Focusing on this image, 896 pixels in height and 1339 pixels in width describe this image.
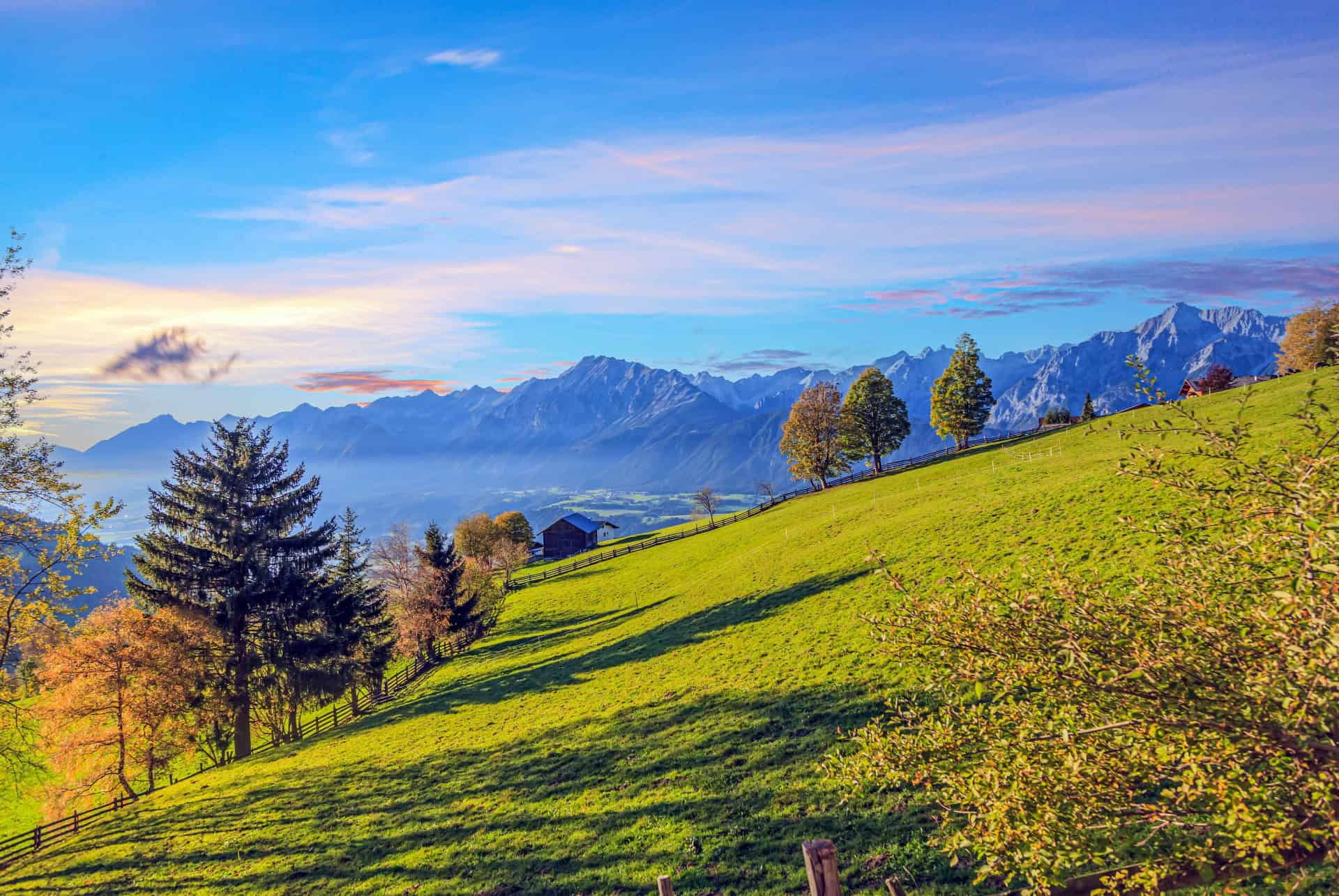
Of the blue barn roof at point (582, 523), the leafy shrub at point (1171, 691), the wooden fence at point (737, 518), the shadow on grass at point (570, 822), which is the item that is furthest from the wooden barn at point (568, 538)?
the leafy shrub at point (1171, 691)

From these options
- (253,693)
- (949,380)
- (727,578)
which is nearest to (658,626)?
(727,578)

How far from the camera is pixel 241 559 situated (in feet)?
123

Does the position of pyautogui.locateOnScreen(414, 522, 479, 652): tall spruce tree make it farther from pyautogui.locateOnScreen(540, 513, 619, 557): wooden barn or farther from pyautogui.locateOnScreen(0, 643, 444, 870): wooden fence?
pyautogui.locateOnScreen(540, 513, 619, 557): wooden barn

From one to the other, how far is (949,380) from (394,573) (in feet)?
227

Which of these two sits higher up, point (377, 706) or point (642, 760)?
point (642, 760)

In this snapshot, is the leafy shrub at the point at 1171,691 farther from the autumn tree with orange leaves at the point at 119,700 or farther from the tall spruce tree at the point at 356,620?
the tall spruce tree at the point at 356,620

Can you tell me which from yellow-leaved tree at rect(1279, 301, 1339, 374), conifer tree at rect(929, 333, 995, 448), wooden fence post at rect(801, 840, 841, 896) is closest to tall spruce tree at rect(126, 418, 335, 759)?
wooden fence post at rect(801, 840, 841, 896)

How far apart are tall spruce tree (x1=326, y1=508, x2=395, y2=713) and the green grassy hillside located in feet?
17.8

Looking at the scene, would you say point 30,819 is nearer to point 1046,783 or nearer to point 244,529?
point 244,529

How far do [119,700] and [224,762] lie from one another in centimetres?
778

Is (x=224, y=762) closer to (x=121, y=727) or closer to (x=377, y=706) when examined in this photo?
(x=121, y=727)

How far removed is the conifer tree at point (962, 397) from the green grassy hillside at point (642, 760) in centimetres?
3268

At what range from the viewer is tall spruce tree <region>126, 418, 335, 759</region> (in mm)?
36812

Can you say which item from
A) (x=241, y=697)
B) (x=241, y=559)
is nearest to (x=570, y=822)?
(x=241, y=697)
